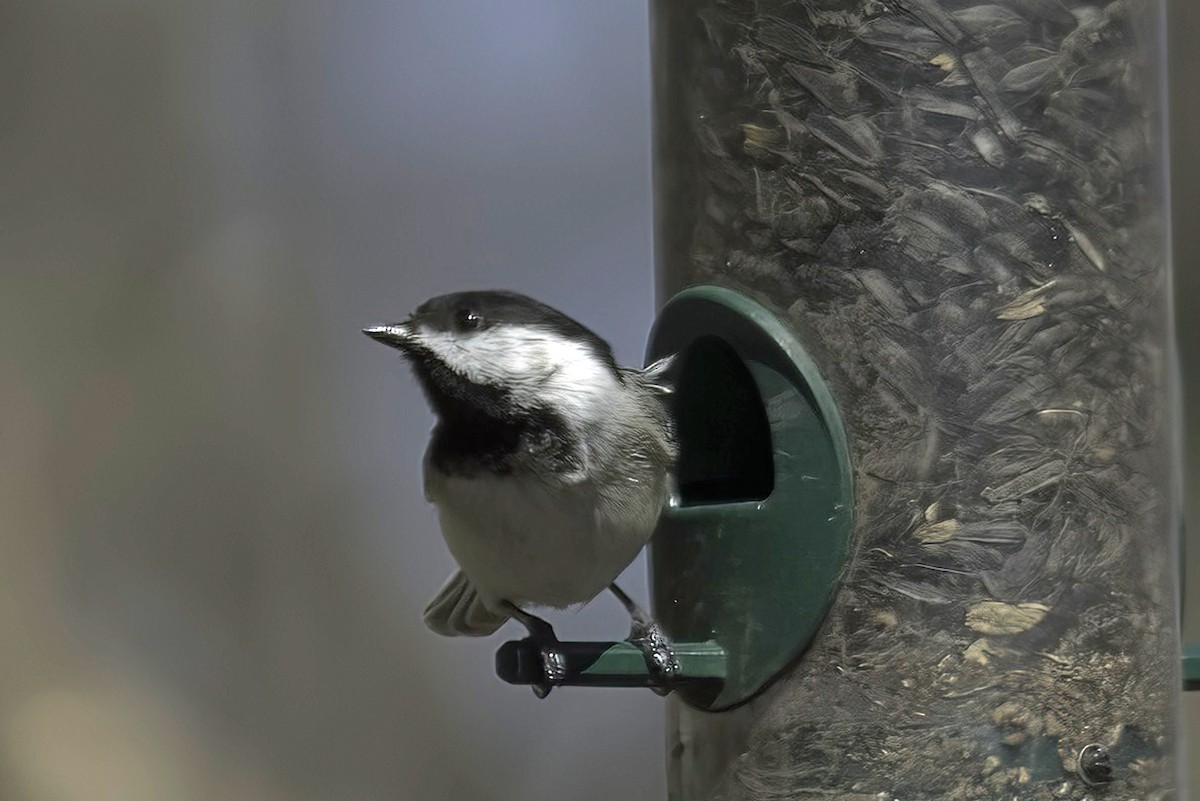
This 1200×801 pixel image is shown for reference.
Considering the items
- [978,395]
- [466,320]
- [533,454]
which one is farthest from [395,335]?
[978,395]

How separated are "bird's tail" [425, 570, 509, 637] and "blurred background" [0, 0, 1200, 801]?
2156 mm

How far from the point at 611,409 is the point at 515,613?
351 millimetres

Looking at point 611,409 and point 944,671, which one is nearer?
point 944,671

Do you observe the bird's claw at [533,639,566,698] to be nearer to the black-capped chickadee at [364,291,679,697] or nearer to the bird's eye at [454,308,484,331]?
the black-capped chickadee at [364,291,679,697]

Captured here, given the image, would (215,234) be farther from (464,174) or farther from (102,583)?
(102,583)

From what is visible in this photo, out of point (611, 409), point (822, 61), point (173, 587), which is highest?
point (822, 61)

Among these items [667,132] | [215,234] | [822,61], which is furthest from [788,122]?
[215,234]

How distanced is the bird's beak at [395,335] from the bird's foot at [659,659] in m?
0.53

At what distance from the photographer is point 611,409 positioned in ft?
7.00

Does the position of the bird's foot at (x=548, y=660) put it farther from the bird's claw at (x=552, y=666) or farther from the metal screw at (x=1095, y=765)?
the metal screw at (x=1095, y=765)

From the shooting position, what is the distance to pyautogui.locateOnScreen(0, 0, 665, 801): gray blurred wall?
4711 mm

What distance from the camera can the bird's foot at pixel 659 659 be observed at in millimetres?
2094

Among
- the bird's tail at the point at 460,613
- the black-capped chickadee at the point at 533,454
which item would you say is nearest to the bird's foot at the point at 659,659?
the black-capped chickadee at the point at 533,454

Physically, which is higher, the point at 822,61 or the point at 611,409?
the point at 822,61
